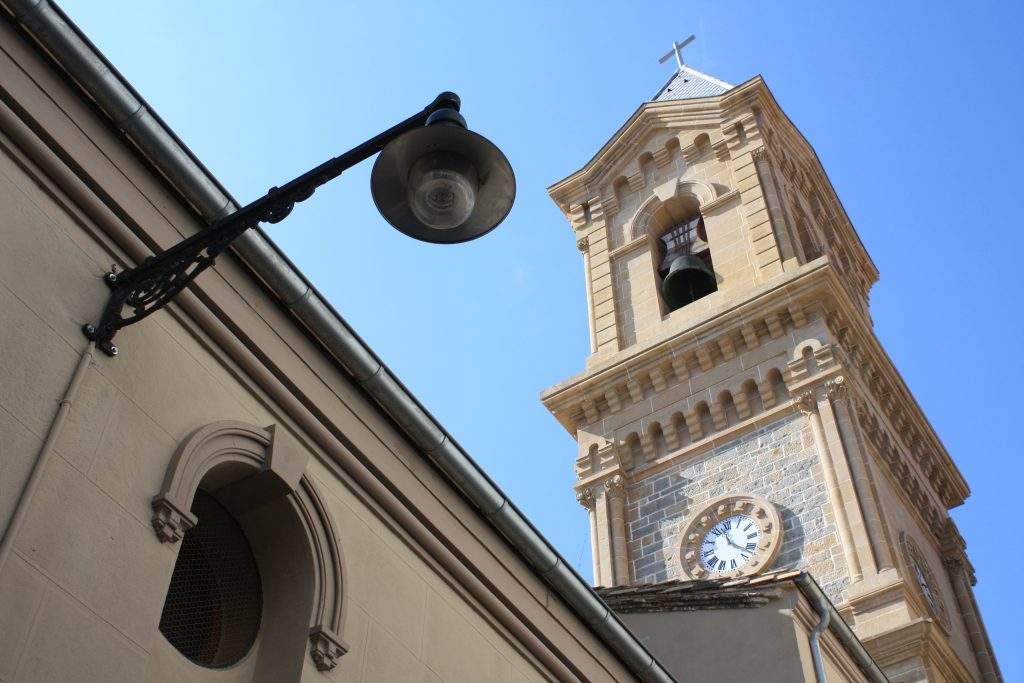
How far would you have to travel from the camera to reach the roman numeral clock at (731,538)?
70.1 feet

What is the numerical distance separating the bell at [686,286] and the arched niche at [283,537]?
67.6 feet

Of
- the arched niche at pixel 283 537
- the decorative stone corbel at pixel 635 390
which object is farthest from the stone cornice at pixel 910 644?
the arched niche at pixel 283 537

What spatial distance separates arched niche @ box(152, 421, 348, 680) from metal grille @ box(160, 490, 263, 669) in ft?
0.22

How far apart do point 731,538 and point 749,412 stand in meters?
2.75

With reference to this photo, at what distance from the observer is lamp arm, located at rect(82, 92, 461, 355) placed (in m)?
6.31

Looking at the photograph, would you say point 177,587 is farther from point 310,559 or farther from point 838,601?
point 838,601

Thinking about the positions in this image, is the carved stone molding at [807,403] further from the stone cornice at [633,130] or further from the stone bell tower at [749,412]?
the stone cornice at [633,130]

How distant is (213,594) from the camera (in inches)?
284

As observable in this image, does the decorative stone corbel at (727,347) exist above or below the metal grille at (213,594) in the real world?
above

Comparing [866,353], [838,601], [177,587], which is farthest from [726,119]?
[177,587]

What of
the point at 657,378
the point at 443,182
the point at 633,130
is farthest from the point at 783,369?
the point at 443,182

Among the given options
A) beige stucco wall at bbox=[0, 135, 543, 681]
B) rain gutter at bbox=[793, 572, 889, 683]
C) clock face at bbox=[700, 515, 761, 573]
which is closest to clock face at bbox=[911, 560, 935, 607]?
clock face at bbox=[700, 515, 761, 573]

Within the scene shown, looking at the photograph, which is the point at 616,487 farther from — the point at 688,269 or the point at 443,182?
the point at 443,182

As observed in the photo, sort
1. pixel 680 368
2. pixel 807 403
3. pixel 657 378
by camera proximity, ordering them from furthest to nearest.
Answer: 1. pixel 657 378
2. pixel 680 368
3. pixel 807 403
